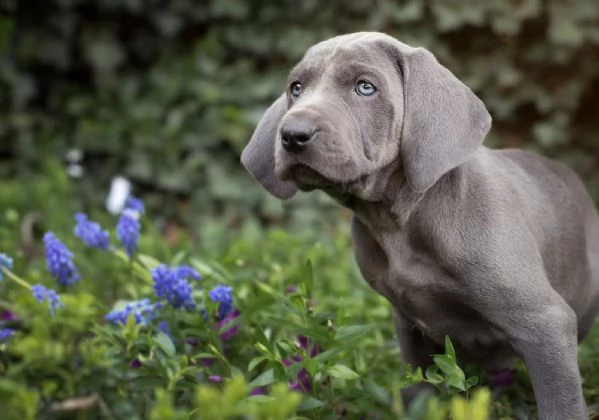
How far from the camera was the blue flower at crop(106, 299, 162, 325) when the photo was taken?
3092 mm

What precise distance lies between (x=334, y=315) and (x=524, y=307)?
592 millimetres

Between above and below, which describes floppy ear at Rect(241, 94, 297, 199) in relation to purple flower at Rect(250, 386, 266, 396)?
above

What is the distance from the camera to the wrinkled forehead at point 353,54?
2.63m

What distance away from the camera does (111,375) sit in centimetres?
283

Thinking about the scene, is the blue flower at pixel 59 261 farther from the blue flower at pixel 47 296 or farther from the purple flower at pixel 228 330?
the purple flower at pixel 228 330

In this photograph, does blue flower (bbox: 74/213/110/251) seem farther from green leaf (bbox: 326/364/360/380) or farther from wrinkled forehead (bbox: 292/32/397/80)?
green leaf (bbox: 326/364/360/380)

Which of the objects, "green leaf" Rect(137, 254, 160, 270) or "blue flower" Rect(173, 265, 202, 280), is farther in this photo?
"green leaf" Rect(137, 254, 160, 270)

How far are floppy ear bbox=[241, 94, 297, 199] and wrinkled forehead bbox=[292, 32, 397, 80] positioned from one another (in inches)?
8.7

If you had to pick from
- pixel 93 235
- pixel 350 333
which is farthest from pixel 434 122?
pixel 93 235

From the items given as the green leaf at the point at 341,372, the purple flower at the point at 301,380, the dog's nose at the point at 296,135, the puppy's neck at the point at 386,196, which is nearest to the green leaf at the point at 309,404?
the green leaf at the point at 341,372

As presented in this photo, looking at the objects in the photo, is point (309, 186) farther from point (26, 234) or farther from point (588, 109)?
point (588, 109)

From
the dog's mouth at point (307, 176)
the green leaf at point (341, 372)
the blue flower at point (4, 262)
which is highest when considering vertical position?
the dog's mouth at point (307, 176)

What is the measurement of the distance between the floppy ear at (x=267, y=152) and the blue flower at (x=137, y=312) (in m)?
0.66

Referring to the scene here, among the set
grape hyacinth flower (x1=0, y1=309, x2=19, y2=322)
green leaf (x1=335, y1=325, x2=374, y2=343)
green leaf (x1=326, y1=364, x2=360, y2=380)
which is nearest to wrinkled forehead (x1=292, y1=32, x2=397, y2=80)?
green leaf (x1=335, y1=325, x2=374, y2=343)
